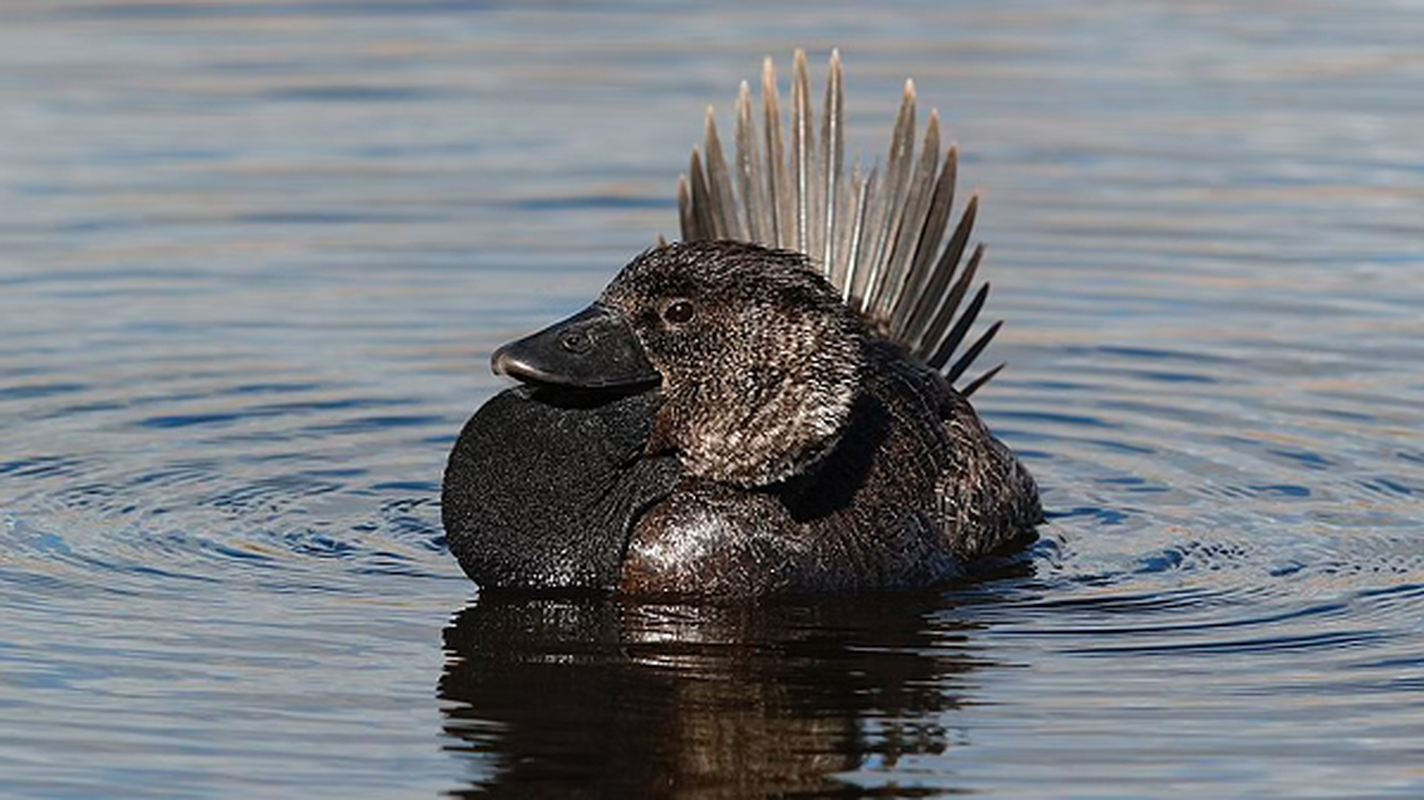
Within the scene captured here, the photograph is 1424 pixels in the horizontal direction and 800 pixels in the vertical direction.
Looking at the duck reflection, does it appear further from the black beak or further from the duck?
the black beak

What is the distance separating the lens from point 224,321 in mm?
11609

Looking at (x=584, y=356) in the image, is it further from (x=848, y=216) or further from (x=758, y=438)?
(x=848, y=216)

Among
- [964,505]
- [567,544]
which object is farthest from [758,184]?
[567,544]

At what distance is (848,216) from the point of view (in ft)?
32.4

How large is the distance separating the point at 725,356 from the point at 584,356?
0.38 meters

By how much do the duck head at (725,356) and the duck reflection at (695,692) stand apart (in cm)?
47

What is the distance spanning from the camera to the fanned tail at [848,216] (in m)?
9.87

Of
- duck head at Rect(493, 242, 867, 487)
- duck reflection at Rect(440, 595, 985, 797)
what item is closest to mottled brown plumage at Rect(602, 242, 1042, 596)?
duck head at Rect(493, 242, 867, 487)

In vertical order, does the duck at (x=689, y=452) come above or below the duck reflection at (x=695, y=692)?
above

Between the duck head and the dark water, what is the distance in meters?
0.47

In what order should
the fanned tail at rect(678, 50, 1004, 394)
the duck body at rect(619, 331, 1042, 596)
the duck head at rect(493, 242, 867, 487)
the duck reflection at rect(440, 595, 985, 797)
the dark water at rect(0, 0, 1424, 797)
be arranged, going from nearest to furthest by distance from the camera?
1. the duck reflection at rect(440, 595, 985, 797)
2. the dark water at rect(0, 0, 1424, 797)
3. the duck head at rect(493, 242, 867, 487)
4. the duck body at rect(619, 331, 1042, 596)
5. the fanned tail at rect(678, 50, 1004, 394)

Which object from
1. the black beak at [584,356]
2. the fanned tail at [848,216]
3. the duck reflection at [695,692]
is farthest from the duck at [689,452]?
the fanned tail at [848,216]

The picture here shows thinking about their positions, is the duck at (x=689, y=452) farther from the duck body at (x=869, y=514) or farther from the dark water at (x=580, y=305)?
the dark water at (x=580, y=305)

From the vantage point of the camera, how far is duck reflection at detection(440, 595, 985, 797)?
6.77 metres
